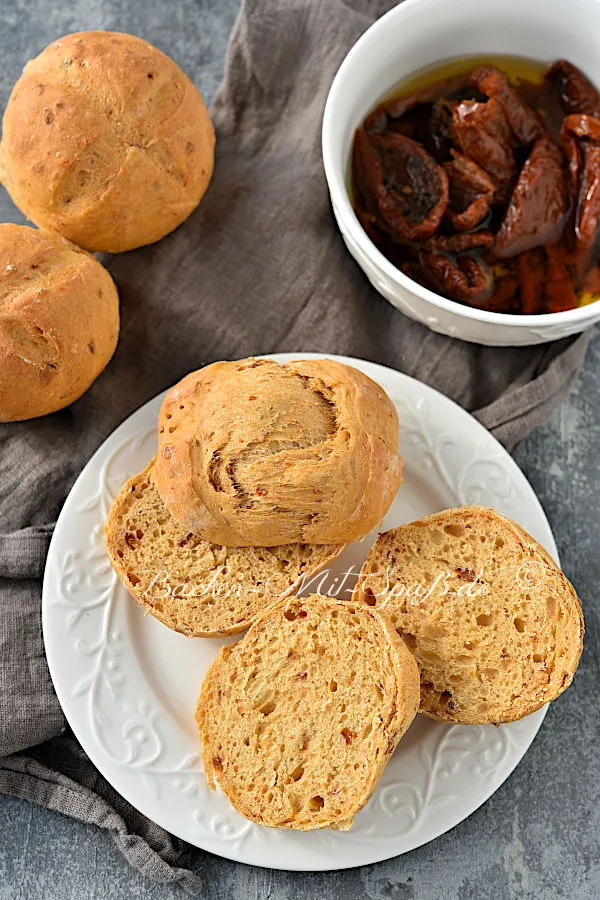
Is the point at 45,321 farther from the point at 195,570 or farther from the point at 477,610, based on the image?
the point at 477,610

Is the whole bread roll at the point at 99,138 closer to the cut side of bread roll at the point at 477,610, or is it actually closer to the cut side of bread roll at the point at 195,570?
the cut side of bread roll at the point at 195,570

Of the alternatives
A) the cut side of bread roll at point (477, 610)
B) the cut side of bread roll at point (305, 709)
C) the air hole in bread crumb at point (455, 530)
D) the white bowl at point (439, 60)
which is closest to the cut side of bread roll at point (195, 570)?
the cut side of bread roll at point (305, 709)

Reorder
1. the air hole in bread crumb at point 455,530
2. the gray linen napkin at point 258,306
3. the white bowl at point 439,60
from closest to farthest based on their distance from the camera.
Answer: the white bowl at point 439,60 < the air hole in bread crumb at point 455,530 < the gray linen napkin at point 258,306

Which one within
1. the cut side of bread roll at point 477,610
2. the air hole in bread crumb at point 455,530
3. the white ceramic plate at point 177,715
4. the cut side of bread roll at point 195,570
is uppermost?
the air hole in bread crumb at point 455,530

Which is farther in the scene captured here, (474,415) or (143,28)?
(143,28)

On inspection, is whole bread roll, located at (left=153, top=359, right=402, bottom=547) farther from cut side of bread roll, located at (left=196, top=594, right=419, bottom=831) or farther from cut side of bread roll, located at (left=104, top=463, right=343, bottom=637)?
cut side of bread roll, located at (left=196, top=594, right=419, bottom=831)

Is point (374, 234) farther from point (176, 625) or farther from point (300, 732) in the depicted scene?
point (300, 732)

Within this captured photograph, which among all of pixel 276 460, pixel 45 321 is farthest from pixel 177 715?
pixel 45 321

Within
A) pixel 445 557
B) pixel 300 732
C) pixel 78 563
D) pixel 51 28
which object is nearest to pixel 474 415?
pixel 445 557
